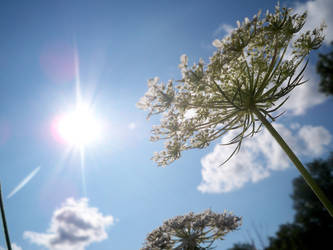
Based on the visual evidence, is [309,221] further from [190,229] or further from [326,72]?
[190,229]

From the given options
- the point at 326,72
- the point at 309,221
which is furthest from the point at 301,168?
the point at 309,221

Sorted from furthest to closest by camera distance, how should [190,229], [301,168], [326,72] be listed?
[326,72] < [190,229] < [301,168]

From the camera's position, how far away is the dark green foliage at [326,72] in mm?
30078

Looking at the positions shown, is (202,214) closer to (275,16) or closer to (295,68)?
(295,68)

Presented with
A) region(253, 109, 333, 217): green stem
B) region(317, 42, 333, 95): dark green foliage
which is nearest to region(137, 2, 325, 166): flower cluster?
region(253, 109, 333, 217): green stem

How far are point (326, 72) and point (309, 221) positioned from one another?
27.6 m

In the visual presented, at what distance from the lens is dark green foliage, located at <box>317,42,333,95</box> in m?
30.1

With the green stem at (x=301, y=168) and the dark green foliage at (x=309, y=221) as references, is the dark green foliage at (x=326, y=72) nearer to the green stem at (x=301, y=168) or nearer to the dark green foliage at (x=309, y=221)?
the dark green foliage at (x=309, y=221)

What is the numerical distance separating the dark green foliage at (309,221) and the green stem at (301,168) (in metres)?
37.5

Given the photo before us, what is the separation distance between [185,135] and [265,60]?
10.6 feet

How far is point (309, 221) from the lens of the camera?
38219 millimetres

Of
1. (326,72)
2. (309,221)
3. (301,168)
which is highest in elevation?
(326,72)

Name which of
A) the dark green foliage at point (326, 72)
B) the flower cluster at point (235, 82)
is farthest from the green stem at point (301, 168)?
the dark green foliage at point (326, 72)

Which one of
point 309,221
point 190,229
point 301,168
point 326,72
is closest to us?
point 301,168
